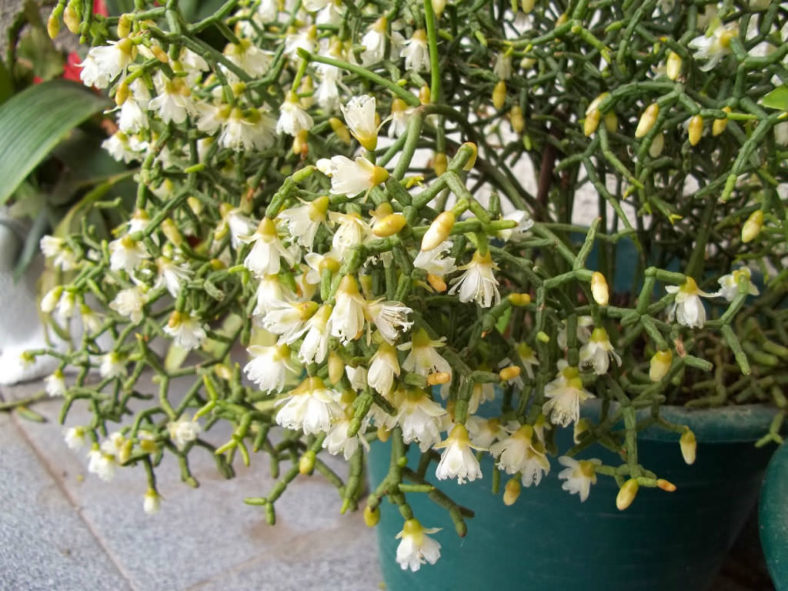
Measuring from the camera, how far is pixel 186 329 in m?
0.65

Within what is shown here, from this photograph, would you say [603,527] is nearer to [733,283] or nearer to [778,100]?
[733,283]

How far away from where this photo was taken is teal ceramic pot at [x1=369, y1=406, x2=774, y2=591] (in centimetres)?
71

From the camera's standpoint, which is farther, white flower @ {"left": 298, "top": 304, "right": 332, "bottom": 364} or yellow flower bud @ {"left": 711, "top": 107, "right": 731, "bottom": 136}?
yellow flower bud @ {"left": 711, "top": 107, "right": 731, "bottom": 136}

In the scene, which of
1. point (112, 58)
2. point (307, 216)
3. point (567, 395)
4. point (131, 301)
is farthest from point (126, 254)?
point (567, 395)

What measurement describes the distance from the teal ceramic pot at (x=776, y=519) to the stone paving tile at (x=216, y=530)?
2.08ft

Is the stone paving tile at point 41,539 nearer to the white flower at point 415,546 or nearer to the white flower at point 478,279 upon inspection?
the white flower at point 415,546

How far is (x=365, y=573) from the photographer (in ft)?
3.48

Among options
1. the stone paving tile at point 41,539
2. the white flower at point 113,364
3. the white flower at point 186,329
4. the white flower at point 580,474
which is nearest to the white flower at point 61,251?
the white flower at point 113,364

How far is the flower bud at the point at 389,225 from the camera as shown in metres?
0.39

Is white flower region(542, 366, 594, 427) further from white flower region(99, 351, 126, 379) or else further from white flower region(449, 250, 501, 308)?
white flower region(99, 351, 126, 379)

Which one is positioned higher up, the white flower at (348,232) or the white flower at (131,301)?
the white flower at (348,232)

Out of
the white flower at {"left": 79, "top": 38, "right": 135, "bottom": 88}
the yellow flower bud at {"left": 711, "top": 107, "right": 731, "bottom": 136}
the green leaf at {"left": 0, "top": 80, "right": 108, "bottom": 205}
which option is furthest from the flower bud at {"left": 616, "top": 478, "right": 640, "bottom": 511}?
the green leaf at {"left": 0, "top": 80, "right": 108, "bottom": 205}

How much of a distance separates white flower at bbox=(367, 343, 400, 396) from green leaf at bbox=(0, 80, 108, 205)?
2.65 feet

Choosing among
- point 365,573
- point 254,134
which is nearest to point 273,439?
point 365,573
